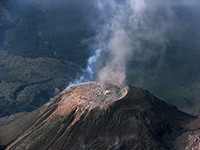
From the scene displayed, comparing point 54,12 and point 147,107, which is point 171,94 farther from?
point 54,12

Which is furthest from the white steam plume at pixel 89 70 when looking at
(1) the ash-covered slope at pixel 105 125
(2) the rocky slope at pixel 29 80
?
(1) the ash-covered slope at pixel 105 125

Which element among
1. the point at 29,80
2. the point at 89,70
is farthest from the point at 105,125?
the point at 89,70

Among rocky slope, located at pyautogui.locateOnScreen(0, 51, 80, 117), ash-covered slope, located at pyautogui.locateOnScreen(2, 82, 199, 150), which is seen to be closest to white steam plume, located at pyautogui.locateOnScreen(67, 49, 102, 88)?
rocky slope, located at pyautogui.locateOnScreen(0, 51, 80, 117)

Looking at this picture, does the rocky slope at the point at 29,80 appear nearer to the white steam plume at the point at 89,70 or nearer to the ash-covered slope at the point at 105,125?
the white steam plume at the point at 89,70

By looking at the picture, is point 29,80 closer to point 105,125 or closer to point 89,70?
point 89,70

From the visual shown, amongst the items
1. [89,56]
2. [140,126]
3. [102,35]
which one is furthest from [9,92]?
[140,126]

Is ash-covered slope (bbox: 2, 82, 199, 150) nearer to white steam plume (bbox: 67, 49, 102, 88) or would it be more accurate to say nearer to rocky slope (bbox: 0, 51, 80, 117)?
rocky slope (bbox: 0, 51, 80, 117)
